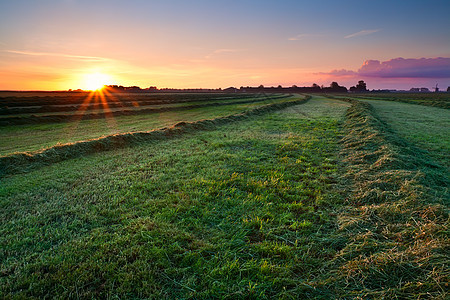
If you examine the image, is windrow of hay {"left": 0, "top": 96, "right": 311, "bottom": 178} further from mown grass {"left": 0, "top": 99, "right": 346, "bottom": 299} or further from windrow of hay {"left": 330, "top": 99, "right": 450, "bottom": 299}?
windrow of hay {"left": 330, "top": 99, "right": 450, "bottom": 299}

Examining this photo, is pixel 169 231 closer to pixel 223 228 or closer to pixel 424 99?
pixel 223 228

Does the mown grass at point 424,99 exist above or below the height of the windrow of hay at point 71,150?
above

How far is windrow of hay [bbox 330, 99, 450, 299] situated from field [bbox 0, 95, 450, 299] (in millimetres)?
17

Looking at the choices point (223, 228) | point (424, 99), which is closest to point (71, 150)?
point (223, 228)

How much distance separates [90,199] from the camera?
14.0 feet

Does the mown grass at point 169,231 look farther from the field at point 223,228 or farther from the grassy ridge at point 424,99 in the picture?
the grassy ridge at point 424,99

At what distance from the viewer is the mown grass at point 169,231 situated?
2445 millimetres

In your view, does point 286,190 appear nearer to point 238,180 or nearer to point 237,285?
point 238,180

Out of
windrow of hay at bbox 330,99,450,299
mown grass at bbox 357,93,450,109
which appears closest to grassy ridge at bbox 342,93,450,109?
mown grass at bbox 357,93,450,109

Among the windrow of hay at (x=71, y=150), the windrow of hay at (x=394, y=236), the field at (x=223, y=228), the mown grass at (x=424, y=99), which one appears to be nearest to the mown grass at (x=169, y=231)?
the field at (x=223, y=228)

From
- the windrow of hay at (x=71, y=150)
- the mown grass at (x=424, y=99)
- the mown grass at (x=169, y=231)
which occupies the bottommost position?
the mown grass at (x=169, y=231)

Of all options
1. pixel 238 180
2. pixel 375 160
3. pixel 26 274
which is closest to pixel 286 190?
pixel 238 180

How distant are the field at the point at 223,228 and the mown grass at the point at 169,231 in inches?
0.7

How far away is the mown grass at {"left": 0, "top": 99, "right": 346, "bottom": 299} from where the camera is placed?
8.02ft
